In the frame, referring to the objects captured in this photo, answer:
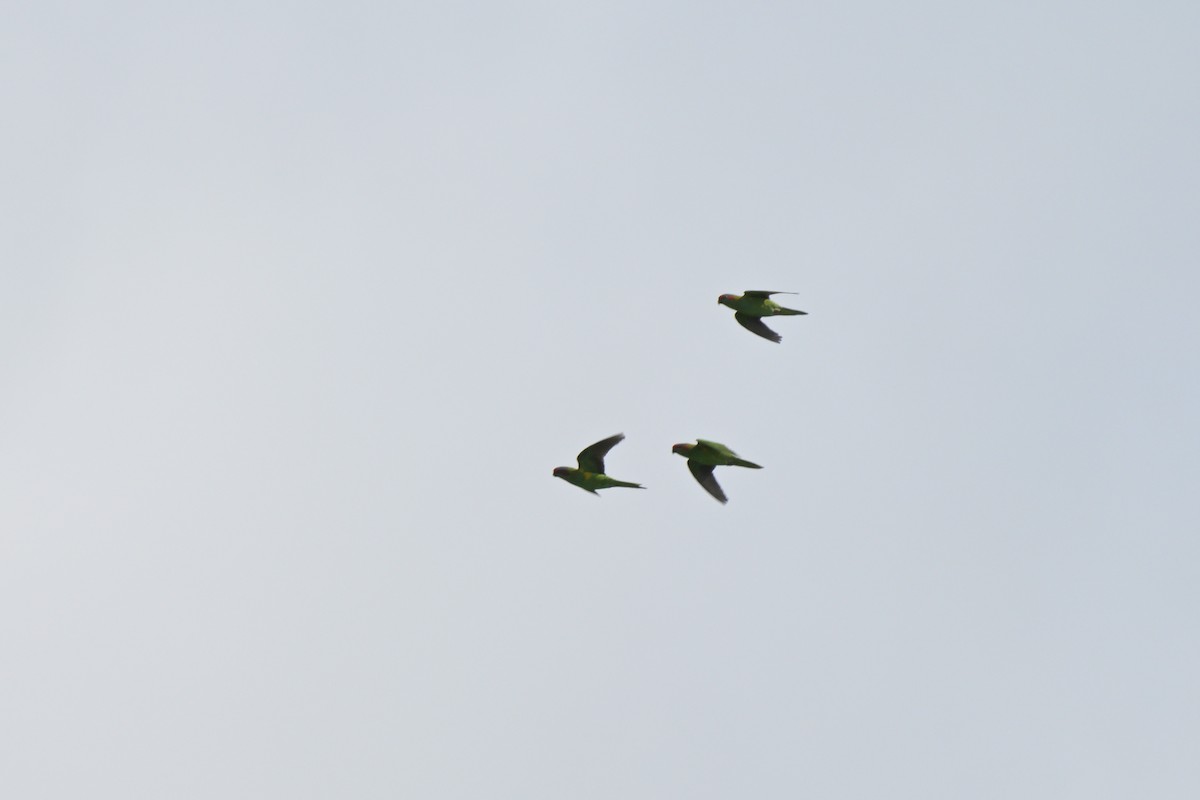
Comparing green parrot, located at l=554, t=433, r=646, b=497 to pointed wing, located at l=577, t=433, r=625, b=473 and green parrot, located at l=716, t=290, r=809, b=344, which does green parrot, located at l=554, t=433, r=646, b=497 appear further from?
green parrot, located at l=716, t=290, r=809, b=344

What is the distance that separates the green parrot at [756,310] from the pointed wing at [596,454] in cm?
769

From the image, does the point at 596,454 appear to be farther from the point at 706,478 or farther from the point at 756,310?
the point at 756,310

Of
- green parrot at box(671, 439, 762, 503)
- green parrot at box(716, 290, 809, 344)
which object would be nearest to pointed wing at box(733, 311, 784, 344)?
green parrot at box(716, 290, 809, 344)

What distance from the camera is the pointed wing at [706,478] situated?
52.2 m

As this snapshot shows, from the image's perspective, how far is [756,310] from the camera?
180ft

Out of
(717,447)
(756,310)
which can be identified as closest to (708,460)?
(717,447)

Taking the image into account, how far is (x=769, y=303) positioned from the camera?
5456cm

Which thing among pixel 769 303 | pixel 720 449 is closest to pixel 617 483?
pixel 720 449

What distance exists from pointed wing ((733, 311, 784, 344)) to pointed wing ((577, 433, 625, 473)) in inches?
304

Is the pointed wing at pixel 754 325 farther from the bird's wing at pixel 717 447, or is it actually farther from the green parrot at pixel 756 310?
the bird's wing at pixel 717 447

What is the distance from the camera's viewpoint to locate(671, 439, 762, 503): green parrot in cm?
5091

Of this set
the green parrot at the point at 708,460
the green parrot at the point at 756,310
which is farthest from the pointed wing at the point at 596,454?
the green parrot at the point at 756,310

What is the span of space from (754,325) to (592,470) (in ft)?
31.3

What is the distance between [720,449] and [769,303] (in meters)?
7.26
